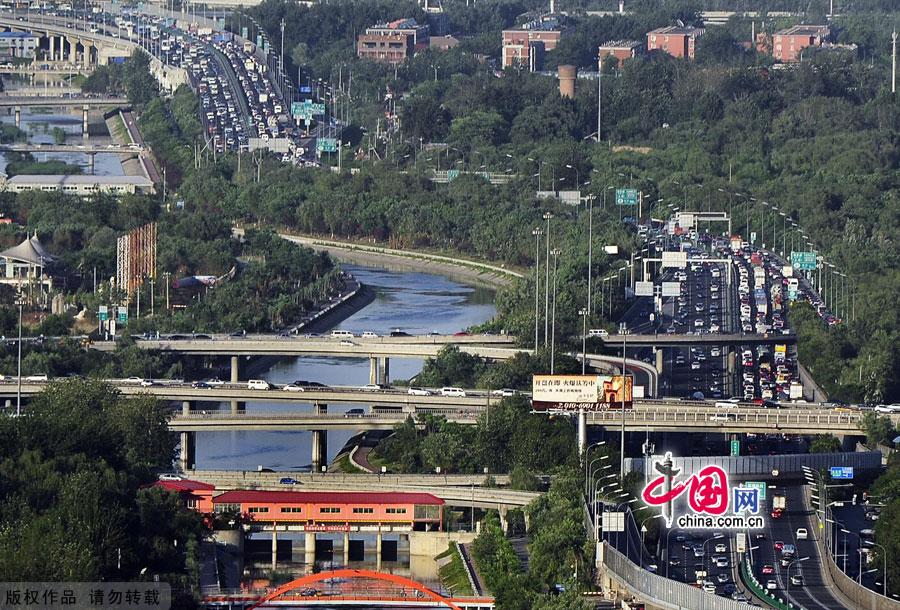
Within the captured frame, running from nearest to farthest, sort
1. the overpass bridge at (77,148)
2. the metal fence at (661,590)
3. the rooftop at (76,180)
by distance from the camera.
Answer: the metal fence at (661,590) < the rooftop at (76,180) < the overpass bridge at (77,148)

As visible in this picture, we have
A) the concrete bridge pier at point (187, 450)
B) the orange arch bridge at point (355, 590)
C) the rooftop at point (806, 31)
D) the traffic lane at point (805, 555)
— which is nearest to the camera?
the traffic lane at point (805, 555)

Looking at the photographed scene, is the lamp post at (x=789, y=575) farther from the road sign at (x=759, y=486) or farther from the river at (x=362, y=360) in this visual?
the river at (x=362, y=360)

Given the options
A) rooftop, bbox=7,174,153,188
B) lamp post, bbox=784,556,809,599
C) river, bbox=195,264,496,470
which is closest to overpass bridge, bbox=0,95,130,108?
rooftop, bbox=7,174,153,188

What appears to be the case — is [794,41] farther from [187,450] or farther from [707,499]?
[707,499]

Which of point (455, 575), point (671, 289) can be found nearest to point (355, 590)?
point (455, 575)

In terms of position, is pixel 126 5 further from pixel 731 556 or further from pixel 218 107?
pixel 731 556

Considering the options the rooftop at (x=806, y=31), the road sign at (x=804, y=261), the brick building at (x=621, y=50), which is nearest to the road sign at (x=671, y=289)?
the road sign at (x=804, y=261)
